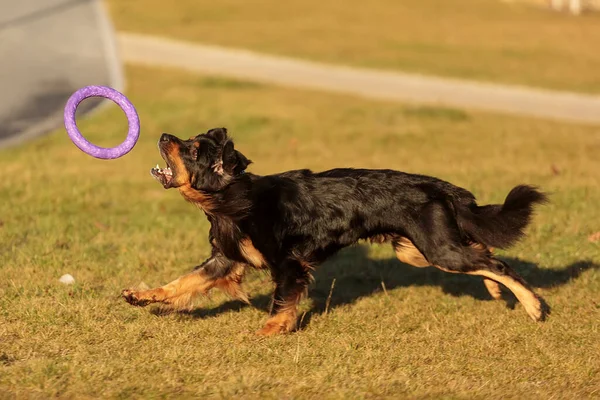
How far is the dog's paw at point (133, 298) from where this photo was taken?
7414 millimetres

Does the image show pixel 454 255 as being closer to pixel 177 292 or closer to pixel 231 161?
pixel 231 161

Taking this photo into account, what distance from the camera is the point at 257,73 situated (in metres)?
23.7

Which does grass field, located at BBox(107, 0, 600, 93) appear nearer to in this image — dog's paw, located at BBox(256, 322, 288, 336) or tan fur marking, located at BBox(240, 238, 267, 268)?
tan fur marking, located at BBox(240, 238, 267, 268)

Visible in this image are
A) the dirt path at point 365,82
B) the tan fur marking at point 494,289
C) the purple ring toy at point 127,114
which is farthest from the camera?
the dirt path at point 365,82

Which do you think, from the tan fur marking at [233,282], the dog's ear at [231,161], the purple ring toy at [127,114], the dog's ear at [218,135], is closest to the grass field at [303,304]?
the tan fur marking at [233,282]

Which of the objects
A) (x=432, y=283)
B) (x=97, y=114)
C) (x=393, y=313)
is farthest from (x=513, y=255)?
(x=97, y=114)

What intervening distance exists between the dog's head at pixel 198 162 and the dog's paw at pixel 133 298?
0.92 metres

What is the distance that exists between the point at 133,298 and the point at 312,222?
1.48 metres

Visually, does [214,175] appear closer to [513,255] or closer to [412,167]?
[513,255]

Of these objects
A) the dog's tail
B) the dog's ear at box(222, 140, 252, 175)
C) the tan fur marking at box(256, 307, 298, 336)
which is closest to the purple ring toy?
the dog's ear at box(222, 140, 252, 175)

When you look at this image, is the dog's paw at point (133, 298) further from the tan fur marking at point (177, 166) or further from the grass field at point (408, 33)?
the grass field at point (408, 33)

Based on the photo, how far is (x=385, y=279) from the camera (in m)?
9.03

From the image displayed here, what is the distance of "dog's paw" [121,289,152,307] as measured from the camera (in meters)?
7.41

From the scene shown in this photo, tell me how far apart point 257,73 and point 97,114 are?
6456 mm
